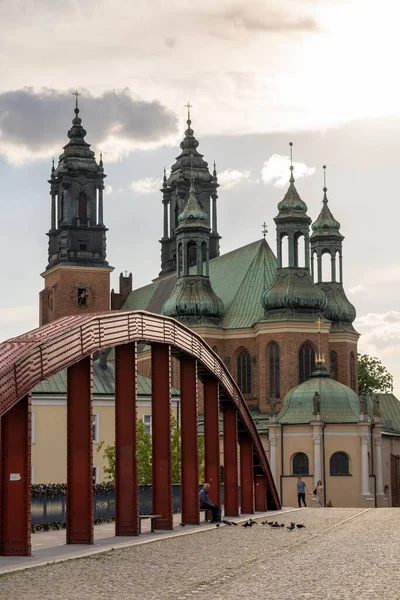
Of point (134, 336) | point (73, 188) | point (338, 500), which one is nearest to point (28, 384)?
point (134, 336)

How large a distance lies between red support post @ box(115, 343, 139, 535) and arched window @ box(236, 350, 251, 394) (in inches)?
2247

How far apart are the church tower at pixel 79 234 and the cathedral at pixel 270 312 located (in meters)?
0.07

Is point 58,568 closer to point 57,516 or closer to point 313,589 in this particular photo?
point 313,589

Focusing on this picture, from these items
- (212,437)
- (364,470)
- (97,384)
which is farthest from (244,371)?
(212,437)

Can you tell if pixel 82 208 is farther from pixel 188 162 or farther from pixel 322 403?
pixel 322 403

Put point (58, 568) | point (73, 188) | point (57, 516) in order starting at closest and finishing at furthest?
point (58, 568) → point (57, 516) → point (73, 188)

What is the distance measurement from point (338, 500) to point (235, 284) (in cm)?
1946

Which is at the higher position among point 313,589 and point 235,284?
point 235,284

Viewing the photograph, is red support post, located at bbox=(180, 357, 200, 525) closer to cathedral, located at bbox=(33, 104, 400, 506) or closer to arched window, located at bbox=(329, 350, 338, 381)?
cathedral, located at bbox=(33, 104, 400, 506)

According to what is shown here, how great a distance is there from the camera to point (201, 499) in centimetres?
3100

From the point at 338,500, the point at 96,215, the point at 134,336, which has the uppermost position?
the point at 96,215

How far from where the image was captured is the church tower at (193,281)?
271 ft

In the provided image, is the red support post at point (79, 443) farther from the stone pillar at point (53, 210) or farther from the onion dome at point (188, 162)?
the onion dome at point (188, 162)

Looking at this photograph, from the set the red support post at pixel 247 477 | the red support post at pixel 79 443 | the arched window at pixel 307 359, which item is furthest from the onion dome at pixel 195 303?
the red support post at pixel 79 443
